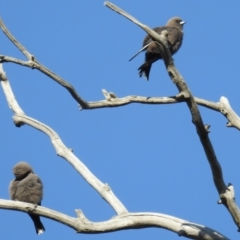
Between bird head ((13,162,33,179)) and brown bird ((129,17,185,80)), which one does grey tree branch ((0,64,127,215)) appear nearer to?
bird head ((13,162,33,179))

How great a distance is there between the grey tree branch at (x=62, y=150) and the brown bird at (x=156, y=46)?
1143mm

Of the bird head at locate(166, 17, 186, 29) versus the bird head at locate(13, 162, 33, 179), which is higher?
the bird head at locate(166, 17, 186, 29)

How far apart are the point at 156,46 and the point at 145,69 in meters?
0.61

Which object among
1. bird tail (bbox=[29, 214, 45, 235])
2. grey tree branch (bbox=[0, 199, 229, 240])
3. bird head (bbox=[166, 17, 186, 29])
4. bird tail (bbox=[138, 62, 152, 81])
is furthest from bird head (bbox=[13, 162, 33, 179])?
bird head (bbox=[166, 17, 186, 29])

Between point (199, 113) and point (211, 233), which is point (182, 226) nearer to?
point (211, 233)

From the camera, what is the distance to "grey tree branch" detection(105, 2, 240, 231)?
507 centimetres

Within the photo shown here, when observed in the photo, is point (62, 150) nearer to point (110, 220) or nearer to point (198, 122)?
point (110, 220)

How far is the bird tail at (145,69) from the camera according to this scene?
295 inches

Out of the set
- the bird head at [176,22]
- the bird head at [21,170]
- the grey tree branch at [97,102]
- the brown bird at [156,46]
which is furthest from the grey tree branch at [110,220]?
the bird head at [176,22]

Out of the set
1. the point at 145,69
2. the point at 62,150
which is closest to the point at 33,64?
the point at 62,150

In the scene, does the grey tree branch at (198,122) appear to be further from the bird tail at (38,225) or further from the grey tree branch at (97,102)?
the bird tail at (38,225)

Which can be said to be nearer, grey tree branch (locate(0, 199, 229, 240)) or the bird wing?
grey tree branch (locate(0, 199, 229, 240))

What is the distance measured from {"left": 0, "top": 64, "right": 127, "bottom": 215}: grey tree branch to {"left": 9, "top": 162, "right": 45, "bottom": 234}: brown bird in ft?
3.35

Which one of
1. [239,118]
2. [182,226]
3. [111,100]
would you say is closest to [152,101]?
[111,100]
